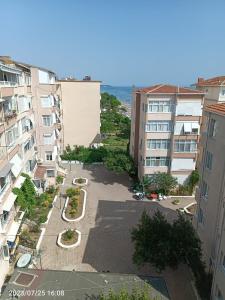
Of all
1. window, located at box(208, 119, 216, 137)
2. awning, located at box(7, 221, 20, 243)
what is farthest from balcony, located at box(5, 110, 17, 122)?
window, located at box(208, 119, 216, 137)

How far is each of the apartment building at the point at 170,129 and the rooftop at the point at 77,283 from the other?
18.7 m

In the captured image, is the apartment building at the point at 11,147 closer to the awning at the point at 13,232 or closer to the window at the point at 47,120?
the awning at the point at 13,232

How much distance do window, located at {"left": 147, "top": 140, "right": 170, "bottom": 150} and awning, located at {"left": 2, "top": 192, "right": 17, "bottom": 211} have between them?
1820 cm

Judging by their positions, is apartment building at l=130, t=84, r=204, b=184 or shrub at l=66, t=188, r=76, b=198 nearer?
apartment building at l=130, t=84, r=204, b=184

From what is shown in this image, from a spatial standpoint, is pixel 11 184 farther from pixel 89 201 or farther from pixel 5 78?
pixel 89 201

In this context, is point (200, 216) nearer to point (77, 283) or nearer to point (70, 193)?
point (77, 283)

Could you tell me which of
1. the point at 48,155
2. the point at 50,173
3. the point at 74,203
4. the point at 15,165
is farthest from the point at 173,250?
the point at 48,155

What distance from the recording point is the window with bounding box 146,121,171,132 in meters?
32.8

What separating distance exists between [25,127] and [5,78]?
6680mm

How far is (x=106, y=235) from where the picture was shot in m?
25.5

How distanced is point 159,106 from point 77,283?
2209 cm

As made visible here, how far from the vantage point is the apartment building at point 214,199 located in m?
15.5

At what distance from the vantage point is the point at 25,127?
28516 millimetres

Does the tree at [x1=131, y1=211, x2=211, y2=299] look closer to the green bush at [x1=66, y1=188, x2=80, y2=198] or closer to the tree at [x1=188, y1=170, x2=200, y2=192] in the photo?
the green bush at [x1=66, y1=188, x2=80, y2=198]
